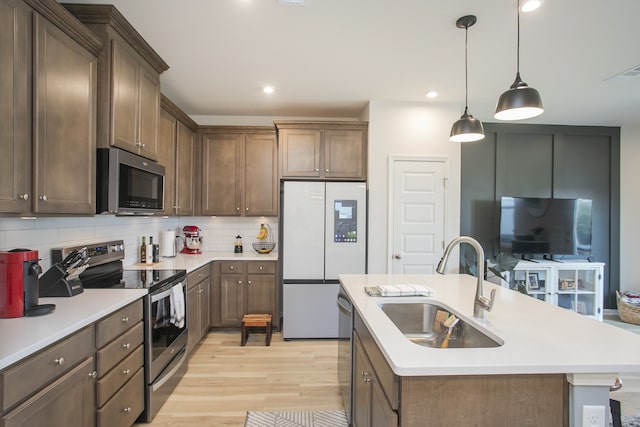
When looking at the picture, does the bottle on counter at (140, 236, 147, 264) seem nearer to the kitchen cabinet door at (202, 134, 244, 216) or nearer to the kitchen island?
the kitchen cabinet door at (202, 134, 244, 216)

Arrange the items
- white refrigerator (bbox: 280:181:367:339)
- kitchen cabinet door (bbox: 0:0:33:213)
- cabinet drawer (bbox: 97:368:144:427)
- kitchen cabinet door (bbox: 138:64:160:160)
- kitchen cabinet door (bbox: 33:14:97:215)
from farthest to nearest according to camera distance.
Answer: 1. white refrigerator (bbox: 280:181:367:339)
2. kitchen cabinet door (bbox: 138:64:160:160)
3. cabinet drawer (bbox: 97:368:144:427)
4. kitchen cabinet door (bbox: 33:14:97:215)
5. kitchen cabinet door (bbox: 0:0:33:213)

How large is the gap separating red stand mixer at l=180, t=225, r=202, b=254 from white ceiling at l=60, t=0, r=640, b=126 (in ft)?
5.06

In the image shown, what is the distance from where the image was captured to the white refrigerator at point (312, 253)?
11.4ft

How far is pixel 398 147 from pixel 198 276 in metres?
2.59

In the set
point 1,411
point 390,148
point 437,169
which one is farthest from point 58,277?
point 437,169

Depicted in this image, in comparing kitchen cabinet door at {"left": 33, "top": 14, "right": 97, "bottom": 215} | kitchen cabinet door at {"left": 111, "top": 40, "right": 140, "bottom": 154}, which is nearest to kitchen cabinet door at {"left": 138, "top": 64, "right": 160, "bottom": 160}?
kitchen cabinet door at {"left": 111, "top": 40, "right": 140, "bottom": 154}

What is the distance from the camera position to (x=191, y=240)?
3.92 m

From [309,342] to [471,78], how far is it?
3172mm

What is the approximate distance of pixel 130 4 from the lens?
1.96 m

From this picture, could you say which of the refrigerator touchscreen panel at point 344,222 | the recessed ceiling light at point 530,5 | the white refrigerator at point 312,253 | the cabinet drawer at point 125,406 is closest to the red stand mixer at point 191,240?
the white refrigerator at point 312,253

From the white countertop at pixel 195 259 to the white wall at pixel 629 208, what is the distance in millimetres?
4895

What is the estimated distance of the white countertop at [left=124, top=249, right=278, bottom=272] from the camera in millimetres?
2969

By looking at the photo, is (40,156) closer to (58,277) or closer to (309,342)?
(58,277)

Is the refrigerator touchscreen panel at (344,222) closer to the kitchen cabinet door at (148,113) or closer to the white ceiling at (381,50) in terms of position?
the white ceiling at (381,50)
